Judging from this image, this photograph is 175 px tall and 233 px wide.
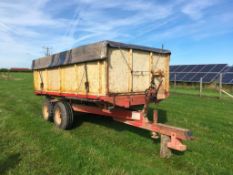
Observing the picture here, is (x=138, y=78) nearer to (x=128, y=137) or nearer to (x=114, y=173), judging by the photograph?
(x=128, y=137)

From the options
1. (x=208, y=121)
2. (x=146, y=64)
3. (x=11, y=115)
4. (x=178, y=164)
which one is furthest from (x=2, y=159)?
(x=208, y=121)

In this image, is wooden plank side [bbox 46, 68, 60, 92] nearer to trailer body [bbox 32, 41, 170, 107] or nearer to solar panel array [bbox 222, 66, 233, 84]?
trailer body [bbox 32, 41, 170, 107]

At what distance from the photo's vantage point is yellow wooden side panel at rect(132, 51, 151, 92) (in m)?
6.43

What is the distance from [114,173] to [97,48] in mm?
2781

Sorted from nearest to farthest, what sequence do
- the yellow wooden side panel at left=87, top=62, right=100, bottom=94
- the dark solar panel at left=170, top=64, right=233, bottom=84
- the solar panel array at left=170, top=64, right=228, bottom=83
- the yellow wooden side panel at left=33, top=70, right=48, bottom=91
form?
the yellow wooden side panel at left=87, top=62, right=100, bottom=94
the yellow wooden side panel at left=33, top=70, right=48, bottom=91
the dark solar panel at left=170, top=64, right=233, bottom=84
the solar panel array at left=170, top=64, right=228, bottom=83

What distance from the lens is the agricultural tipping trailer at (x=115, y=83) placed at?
18.5 ft

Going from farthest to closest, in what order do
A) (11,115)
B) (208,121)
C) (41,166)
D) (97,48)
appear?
(11,115) < (208,121) < (97,48) < (41,166)

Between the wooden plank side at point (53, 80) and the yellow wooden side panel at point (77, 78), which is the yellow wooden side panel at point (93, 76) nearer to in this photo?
the yellow wooden side panel at point (77, 78)

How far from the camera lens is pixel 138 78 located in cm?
655

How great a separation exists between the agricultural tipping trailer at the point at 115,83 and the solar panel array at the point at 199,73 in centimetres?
1905

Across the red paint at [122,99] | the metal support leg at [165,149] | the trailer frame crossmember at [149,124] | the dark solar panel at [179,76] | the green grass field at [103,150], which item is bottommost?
the green grass field at [103,150]

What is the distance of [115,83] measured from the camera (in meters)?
5.91

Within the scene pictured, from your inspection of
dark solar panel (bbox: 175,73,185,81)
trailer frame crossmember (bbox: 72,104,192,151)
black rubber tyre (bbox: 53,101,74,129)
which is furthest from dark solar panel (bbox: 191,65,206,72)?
trailer frame crossmember (bbox: 72,104,192,151)

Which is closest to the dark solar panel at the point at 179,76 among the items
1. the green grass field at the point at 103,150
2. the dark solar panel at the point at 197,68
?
the dark solar panel at the point at 197,68
